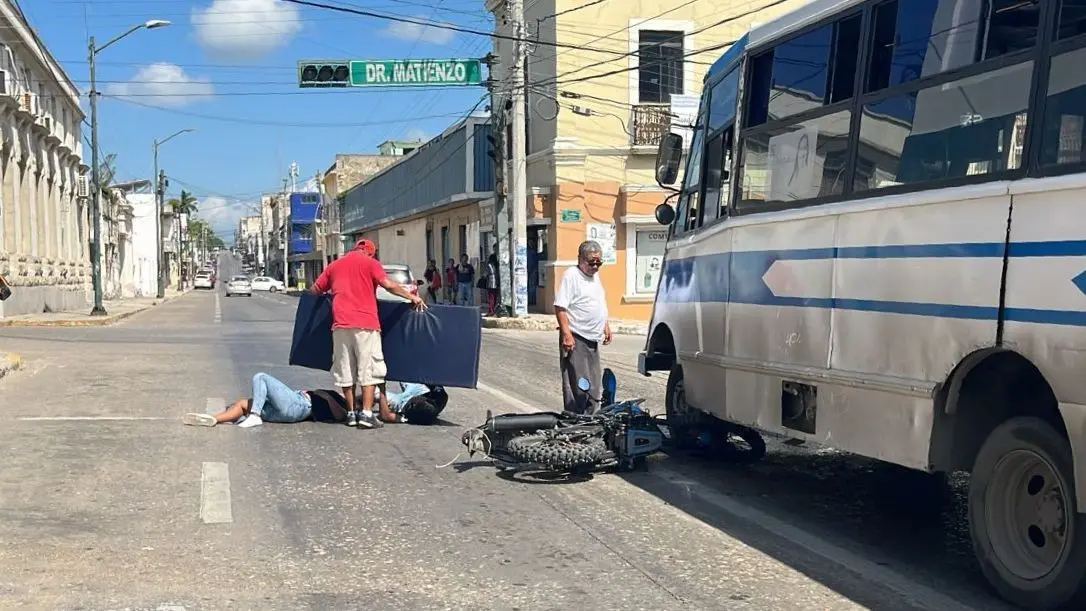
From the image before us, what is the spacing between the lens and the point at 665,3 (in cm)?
2681

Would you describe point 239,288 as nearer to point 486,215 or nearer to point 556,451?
point 486,215

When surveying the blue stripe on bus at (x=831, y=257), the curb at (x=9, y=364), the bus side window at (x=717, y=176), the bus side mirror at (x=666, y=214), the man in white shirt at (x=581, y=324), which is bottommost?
the curb at (x=9, y=364)

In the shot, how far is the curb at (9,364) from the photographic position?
13142 millimetres

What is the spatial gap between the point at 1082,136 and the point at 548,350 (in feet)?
48.1

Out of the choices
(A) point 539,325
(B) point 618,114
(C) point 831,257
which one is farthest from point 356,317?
(B) point 618,114

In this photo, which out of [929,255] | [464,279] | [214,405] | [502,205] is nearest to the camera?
[929,255]

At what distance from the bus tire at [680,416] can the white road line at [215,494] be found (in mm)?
3368

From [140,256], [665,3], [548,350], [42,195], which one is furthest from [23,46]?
[140,256]

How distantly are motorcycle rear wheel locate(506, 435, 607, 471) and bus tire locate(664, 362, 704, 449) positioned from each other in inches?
43.2

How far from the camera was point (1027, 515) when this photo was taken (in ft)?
15.1

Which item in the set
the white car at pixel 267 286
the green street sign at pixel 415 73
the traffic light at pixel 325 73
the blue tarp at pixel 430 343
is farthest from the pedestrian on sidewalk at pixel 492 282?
the white car at pixel 267 286

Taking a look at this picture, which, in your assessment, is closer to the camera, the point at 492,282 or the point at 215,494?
the point at 215,494

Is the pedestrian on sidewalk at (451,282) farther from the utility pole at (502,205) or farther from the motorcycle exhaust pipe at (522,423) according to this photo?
the motorcycle exhaust pipe at (522,423)

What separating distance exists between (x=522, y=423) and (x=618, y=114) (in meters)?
20.6
